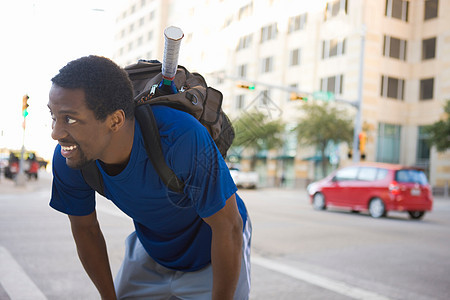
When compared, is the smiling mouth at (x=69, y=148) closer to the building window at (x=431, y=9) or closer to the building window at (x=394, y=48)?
the building window at (x=394, y=48)

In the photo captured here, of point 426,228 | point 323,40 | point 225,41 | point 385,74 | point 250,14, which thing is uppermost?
point 323,40

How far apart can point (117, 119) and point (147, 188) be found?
11.8 inches

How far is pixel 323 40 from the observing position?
38750 mm

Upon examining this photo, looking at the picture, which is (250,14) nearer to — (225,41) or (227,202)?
(225,41)

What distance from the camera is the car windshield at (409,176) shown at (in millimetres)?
14471

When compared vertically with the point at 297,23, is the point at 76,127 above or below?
below

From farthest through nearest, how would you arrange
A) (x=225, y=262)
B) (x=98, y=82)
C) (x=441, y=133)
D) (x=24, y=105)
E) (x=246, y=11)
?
(x=441, y=133)
(x=24, y=105)
(x=246, y=11)
(x=225, y=262)
(x=98, y=82)

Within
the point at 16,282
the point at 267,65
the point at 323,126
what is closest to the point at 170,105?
the point at 16,282

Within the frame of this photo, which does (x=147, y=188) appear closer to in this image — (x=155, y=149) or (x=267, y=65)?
(x=155, y=149)

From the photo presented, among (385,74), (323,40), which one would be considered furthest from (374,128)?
(323,40)

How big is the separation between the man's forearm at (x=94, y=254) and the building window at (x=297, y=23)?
130 ft

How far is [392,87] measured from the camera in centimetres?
3731

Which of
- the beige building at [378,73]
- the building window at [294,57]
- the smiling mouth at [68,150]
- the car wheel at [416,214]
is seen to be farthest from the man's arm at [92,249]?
the building window at [294,57]

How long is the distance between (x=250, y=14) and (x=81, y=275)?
11.1 feet
